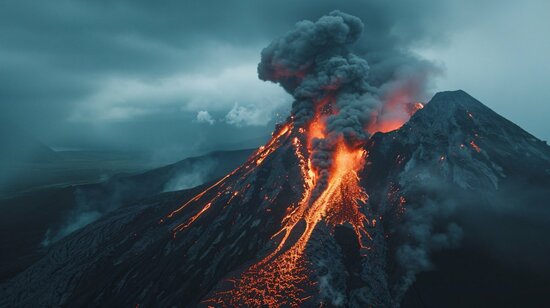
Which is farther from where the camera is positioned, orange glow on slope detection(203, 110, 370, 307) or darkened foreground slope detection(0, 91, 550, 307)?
darkened foreground slope detection(0, 91, 550, 307)

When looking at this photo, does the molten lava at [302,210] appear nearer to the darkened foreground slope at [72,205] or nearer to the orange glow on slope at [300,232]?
the orange glow on slope at [300,232]

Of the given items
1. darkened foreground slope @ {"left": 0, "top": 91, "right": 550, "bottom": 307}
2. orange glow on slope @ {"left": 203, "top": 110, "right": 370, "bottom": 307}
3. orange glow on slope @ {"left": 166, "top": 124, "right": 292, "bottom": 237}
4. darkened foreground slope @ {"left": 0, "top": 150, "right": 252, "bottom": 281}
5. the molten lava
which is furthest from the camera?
darkened foreground slope @ {"left": 0, "top": 150, "right": 252, "bottom": 281}

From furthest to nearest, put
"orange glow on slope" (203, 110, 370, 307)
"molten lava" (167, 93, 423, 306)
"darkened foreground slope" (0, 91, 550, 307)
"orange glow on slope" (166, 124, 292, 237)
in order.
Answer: "orange glow on slope" (166, 124, 292, 237), "molten lava" (167, 93, 423, 306), "darkened foreground slope" (0, 91, 550, 307), "orange glow on slope" (203, 110, 370, 307)

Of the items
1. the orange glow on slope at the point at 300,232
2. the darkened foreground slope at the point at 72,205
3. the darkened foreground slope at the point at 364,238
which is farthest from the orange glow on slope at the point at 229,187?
the darkened foreground slope at the point at 72,205

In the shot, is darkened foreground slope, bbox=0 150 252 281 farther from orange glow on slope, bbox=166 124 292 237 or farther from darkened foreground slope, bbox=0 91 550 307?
orange glow on slope, bbox=166 124 292 237

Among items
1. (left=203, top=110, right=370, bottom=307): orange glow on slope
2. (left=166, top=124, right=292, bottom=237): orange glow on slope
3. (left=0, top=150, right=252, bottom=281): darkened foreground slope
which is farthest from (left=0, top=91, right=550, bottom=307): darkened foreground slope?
(left=0, top=150, right=252, bottom=281): darkened foreground slope

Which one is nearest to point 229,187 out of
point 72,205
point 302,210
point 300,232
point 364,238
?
point 302,210
